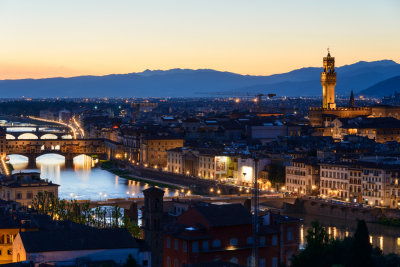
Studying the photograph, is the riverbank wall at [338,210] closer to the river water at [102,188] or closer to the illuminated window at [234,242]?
the river water at [102,188]

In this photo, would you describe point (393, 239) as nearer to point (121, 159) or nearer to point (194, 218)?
point (194, 218)

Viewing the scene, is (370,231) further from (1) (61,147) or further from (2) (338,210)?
(1) (61,147)

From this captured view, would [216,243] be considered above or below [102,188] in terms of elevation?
above

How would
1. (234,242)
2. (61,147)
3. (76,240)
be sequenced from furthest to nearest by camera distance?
(61,147) < (234,242) < (76,240)

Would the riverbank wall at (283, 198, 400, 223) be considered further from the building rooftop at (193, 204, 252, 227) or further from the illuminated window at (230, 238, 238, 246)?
the illuminated window at (230, 238, 238, 246)

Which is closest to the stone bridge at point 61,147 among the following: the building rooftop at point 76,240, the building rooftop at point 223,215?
the building rooftop at point 223,215

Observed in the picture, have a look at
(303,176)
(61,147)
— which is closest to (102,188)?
(303,176)

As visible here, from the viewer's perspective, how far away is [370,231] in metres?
34.2

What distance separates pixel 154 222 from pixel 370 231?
14376mm

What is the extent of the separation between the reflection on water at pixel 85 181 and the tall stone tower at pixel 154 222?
20343mm

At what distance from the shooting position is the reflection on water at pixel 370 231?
30884mm

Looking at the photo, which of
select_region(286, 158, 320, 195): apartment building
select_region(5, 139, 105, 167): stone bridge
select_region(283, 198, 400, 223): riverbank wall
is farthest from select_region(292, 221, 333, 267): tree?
select_region(5, 139, 105, 167): stone bridge

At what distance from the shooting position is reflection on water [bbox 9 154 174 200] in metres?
44.6

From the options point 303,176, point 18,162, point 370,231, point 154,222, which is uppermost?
point 154,222
